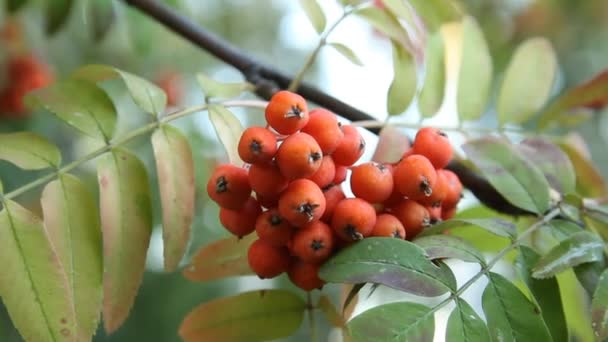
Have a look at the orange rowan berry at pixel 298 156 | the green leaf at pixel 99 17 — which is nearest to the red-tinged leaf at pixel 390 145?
the orange rowan berry at pixel 298 156

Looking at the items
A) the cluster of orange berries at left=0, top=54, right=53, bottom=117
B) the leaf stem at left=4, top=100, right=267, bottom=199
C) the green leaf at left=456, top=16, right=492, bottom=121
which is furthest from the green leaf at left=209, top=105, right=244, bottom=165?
the cluster of orange berries at left=0, top=54, right=53, bottom=117

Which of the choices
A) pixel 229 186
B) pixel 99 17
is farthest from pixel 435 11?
pixel 99 17

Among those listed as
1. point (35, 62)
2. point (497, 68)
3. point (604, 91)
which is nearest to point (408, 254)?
point (604, 91)

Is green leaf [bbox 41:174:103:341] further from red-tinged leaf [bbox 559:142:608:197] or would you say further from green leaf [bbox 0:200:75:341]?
red-tinged leaf [bbox 559:142:608:197]

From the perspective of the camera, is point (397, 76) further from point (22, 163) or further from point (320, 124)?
point (22, 163)

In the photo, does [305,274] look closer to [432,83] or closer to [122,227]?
[122,227]

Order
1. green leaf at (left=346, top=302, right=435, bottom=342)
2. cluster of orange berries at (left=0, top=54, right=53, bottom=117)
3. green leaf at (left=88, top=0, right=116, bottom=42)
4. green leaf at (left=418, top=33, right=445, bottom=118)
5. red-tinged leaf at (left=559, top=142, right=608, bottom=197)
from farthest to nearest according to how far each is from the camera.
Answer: cluster of orange berries at (left=0, top=54, right=53, bottom=117) < green leaf at (left=88, top=0, right=116, bottom=42) < red-tinged leaf at (left=559, top=142, right=608, bottom=197) < green leaf at (left=418, top=33, right=445, bottom=118) < green leaf at (left=346, top=302, right=435, bottom=342)
